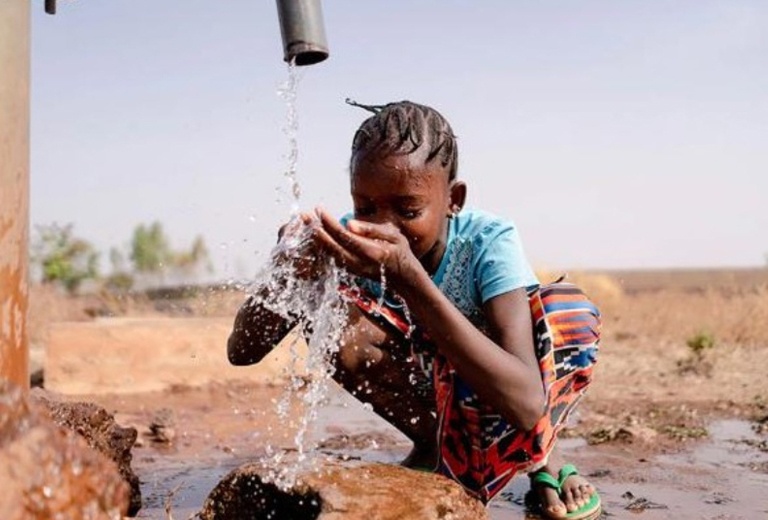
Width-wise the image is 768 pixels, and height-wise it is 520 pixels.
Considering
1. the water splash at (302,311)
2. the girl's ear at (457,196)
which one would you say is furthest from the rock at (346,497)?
the girl's ear at (457,196)

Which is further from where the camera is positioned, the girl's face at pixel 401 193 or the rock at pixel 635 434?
the rock at pixel 635 434

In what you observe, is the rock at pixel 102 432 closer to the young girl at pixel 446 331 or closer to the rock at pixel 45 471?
the young girl at pixel 446 331

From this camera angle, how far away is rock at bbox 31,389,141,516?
2.60 metres

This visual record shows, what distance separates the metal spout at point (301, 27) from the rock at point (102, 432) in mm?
1142

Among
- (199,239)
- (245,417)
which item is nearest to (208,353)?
(245,417)

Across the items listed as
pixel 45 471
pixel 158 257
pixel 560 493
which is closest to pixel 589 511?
pixel 560 493

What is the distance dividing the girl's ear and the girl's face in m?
0.15

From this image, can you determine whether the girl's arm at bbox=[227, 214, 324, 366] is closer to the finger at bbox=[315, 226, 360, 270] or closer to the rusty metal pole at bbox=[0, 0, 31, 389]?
the finger at bbox=[315, 226, 360, 270]

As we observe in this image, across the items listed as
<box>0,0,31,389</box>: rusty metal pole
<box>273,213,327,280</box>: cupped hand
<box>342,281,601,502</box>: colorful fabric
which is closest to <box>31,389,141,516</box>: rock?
<box>0,0,31,389</box>: rusty metal pole

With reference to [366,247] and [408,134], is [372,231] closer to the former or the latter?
[366,247]

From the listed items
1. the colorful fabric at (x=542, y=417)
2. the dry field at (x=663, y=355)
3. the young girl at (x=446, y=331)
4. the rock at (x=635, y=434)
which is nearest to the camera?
the young girl at (x=446, y=331)

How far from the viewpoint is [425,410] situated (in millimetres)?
3010

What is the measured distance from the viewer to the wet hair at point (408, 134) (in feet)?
8.67

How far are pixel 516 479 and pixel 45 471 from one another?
2199mm
